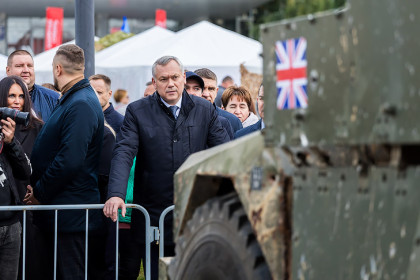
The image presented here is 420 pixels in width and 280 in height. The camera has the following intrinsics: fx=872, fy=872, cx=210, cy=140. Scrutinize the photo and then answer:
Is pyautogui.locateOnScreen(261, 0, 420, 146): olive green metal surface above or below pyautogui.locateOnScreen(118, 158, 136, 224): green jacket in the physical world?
above

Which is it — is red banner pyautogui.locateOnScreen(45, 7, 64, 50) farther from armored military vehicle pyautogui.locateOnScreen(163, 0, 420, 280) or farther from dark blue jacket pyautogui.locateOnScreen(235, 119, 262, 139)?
armored military vehicle pyautogui.locateOnScreen(163, 0, 420, 280)

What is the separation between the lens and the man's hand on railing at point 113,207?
5.62 m

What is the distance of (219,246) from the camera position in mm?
3459

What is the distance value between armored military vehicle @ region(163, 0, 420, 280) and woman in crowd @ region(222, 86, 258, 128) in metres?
5.23

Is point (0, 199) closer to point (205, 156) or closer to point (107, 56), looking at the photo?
point (205, 156)

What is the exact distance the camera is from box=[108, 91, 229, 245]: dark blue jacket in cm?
597

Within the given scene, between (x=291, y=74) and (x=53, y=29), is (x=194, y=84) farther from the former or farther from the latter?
(x=53, y=29)

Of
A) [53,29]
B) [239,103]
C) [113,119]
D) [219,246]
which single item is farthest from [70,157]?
[53,29]

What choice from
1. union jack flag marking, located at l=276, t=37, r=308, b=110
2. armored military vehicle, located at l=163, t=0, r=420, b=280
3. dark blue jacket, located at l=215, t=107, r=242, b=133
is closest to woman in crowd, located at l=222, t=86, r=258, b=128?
dark blue jacket, located at l=215, t=107, r=242, b=133

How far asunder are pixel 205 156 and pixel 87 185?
2.54 m

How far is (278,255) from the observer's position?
10.1 ft

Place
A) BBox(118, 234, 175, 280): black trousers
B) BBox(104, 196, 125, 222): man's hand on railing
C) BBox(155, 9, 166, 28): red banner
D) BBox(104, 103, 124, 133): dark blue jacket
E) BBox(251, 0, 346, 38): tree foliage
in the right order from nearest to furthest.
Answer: BBox(104, 196, 125, 222): man's hand on railing → BBox(118, 234, 175, 280): black trousers → BBox(104, 103, 124, 133): dark blue jacket → BBox(155, 9, 166, 28): red banner → BBox(251, 0, 346, 38): tree foliage

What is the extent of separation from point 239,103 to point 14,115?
3.15 meters

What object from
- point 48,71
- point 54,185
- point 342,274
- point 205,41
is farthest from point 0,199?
point 48,71
